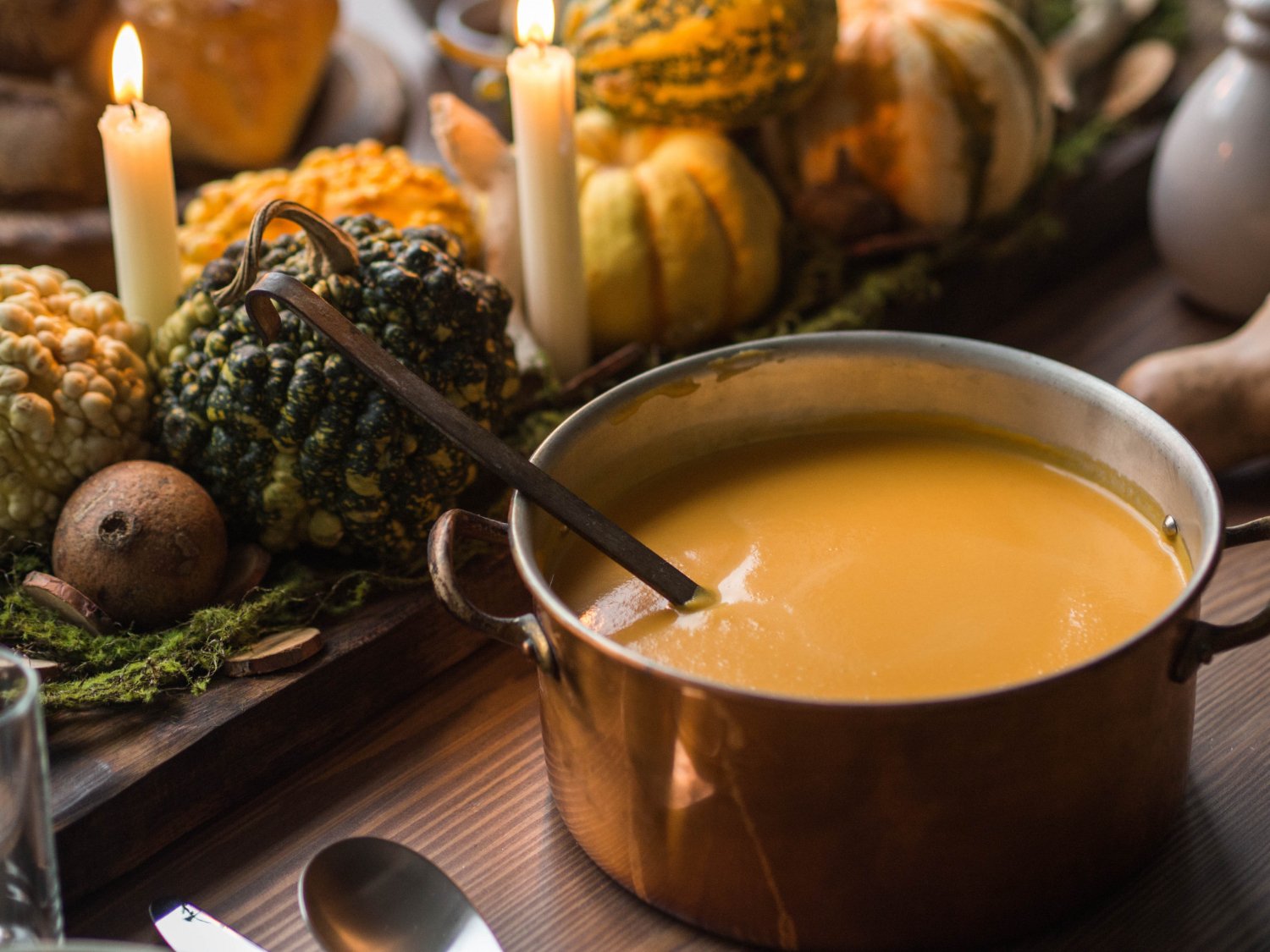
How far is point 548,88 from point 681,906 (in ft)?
2.04

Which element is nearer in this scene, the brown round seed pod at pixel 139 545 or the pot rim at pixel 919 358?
the pot rim at pixel 919 358

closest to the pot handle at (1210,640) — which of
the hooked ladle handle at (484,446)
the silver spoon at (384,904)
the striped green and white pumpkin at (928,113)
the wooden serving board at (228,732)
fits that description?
the hooked ladle handle at (484,446)

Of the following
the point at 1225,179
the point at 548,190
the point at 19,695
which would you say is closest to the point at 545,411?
the point at 548,190

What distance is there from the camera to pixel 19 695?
0.61 m

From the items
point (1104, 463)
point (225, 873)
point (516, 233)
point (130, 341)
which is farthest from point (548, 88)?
point (225, 873)

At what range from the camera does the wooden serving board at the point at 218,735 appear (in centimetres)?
72

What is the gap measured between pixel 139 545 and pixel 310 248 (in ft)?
0.78

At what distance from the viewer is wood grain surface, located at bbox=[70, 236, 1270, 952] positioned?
2.28ft

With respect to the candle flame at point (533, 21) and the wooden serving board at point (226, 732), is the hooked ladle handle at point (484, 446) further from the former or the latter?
the candle flame at point (533, 21)

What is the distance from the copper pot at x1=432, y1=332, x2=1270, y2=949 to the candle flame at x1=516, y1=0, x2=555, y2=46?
40cm

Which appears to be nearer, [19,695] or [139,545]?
[19,695]

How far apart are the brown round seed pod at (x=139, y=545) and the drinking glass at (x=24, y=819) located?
21cm

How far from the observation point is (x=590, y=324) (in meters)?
1.15

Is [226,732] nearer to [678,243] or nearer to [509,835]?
[509,835]
